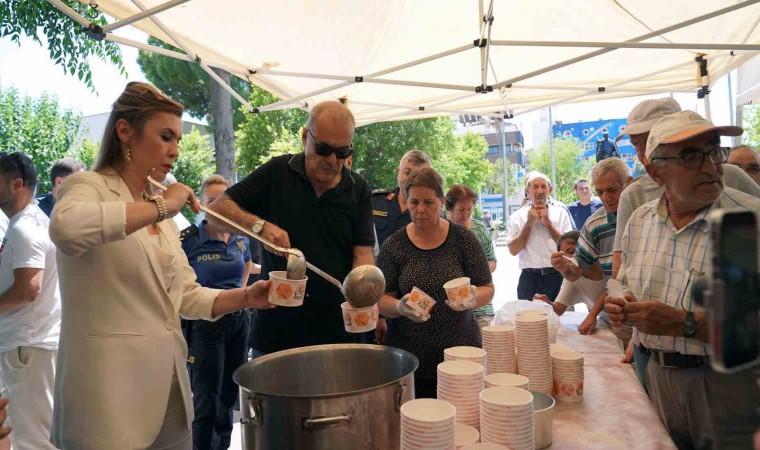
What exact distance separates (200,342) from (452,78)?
139 inches

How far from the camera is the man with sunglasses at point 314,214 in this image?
2109mm

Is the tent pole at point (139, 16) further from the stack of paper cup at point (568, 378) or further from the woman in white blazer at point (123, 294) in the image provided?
the stack of paper cup at point (568, 378)

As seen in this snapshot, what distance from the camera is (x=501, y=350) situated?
5.97ft

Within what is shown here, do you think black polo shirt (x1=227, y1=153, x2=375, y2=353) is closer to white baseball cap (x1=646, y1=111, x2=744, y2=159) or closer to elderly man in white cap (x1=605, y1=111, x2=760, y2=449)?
elderly man in white cap (x1=605, y1=111, x2=760, y2=449)

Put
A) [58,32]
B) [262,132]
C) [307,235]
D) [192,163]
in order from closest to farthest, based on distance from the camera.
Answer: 1. [307,235]
2. [58,32]
3. [192,163]
4. [262,132]

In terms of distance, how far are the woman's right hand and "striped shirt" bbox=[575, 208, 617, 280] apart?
2132 millimetres

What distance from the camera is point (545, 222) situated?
15.4ft

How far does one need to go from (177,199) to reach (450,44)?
3521mm

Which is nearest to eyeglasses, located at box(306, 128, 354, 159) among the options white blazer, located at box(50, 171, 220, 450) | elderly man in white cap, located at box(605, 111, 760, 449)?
white blazer, located at box(50, 171, 220, 450)

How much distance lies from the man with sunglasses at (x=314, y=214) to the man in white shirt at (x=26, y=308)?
1.40 meters

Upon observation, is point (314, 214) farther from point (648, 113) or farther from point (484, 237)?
point (484, 237)

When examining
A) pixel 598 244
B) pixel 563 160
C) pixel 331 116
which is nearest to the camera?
pixel 331 116

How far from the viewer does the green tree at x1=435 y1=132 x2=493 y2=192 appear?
19844 millimetres

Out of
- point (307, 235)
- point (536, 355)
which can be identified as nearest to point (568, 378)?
point (536, 355)
